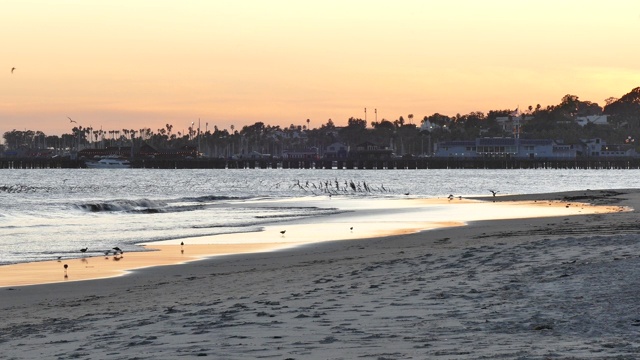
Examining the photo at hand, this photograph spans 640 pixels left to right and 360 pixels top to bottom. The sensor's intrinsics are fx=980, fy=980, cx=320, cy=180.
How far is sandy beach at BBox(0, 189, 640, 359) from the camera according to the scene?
964cm

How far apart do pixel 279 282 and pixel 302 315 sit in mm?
4595

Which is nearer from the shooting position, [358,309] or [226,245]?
[358,309]

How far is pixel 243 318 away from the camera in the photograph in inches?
466

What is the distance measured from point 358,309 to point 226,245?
50.8 ft

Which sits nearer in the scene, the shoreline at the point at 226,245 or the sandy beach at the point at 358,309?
the sandy beach at the point at 358,309

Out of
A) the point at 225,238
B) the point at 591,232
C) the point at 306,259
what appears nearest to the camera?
the point at 306,259

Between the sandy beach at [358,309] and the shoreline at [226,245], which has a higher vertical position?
the sandy beach at [358,309]

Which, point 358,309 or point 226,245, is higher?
point 358,309

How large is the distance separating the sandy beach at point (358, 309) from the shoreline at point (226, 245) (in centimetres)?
79

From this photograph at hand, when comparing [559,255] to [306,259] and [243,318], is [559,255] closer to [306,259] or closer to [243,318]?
[306,259]

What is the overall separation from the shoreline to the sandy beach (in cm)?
79

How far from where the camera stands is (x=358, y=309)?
1223 centimetres

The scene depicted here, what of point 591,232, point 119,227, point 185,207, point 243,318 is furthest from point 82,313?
point 185,207

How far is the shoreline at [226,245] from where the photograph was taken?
65.7 ft
